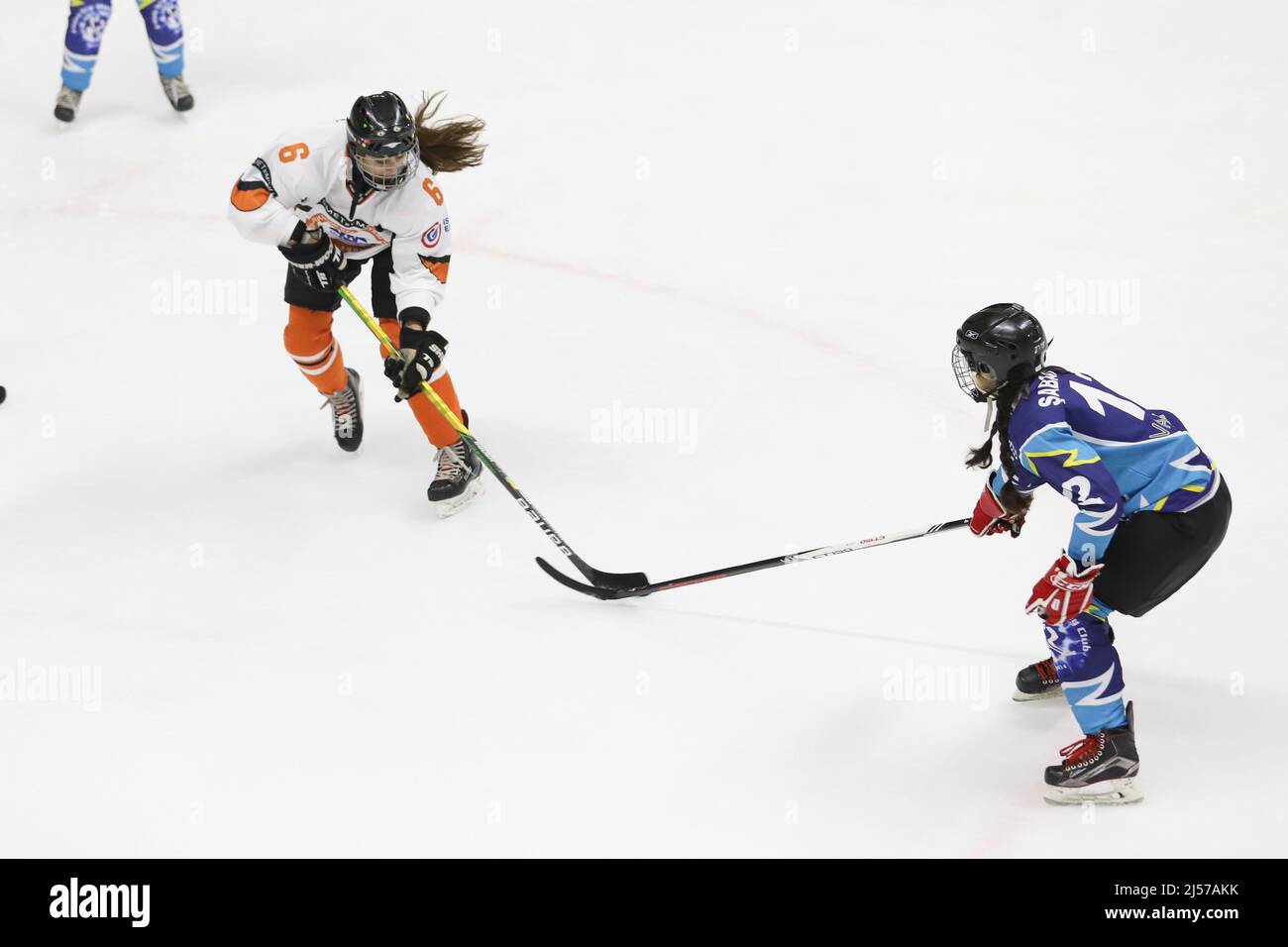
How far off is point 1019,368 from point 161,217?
13.4 ft

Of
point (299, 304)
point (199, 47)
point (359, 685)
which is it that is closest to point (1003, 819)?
point (359, 685)

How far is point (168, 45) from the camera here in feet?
20.3

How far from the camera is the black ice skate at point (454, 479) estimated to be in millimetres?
3846

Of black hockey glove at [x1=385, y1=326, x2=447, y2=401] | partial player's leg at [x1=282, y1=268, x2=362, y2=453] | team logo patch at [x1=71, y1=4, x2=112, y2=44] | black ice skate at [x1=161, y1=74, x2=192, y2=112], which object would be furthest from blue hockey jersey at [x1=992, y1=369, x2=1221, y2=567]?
team logo patch at [x1=71, y1=4, x2=112, y2=44]

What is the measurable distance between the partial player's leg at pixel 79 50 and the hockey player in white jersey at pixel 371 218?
9.82 ft

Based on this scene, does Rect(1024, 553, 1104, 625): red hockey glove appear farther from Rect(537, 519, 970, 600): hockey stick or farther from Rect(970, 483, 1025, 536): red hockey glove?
Rect(537, 519, 970, 600): hockey stick

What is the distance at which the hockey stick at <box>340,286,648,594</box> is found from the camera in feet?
11.5

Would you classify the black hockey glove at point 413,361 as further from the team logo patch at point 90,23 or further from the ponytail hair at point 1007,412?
the team logo patch at point 90,23

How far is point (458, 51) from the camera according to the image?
691cm

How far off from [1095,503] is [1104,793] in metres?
0.64

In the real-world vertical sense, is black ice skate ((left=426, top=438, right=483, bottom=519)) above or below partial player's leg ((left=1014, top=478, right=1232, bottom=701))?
below

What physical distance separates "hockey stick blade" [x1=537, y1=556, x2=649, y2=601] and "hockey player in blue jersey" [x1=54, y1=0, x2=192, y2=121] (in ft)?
13.1

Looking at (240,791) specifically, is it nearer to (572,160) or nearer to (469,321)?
(469,321)
